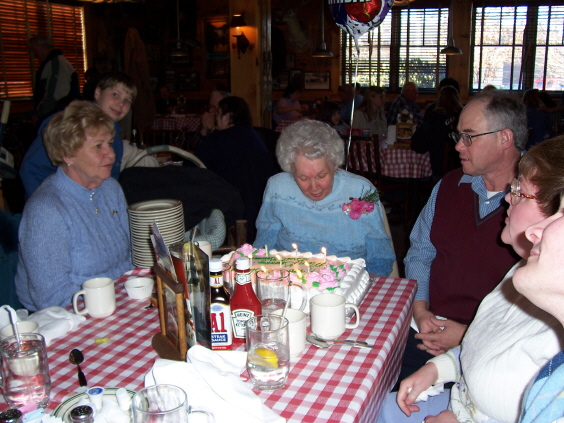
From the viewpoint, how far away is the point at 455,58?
1082cm

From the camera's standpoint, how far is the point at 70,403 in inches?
49.1

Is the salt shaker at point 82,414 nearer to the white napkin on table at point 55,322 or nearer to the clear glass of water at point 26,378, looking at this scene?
the clear glass of water at point 26,378

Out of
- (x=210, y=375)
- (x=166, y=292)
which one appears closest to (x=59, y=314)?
(x=166, y=292)

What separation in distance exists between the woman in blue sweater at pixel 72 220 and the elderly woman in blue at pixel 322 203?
0.80 meters

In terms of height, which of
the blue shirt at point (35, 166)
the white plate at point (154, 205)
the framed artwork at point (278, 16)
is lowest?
the white plate at point (154, 205)

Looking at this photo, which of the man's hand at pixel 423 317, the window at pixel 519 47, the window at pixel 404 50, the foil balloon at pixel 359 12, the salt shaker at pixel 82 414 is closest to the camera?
the salt shaker at pixel 82 414

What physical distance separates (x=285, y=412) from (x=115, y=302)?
0.87m

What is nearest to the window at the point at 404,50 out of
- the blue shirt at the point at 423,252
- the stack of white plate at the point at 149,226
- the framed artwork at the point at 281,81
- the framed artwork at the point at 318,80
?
the framed artwork at the point at 318,80

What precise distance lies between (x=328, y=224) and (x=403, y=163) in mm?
3195

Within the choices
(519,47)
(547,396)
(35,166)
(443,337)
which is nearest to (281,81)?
(519,47)

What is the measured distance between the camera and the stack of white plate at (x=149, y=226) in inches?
90.2

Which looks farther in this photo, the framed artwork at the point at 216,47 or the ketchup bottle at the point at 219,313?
the framed artwork at the point at 216,47

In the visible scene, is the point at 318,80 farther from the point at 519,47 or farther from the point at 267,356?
the point at 267,356

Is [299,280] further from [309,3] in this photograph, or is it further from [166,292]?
[309,3]
